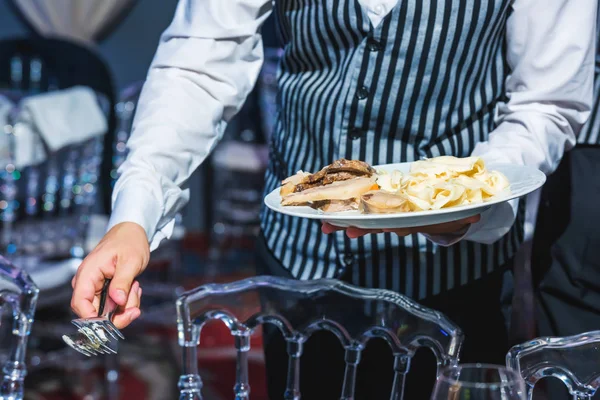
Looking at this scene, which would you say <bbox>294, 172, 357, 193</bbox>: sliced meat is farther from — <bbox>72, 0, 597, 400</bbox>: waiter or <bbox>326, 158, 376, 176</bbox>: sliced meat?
<bbox>72, 0, 597, 400</bbox>: waiter

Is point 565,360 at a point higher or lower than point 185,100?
lower

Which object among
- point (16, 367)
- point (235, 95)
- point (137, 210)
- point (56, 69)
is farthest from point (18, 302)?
point (56, 69)

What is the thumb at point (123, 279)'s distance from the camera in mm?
910

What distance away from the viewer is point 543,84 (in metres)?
1.21

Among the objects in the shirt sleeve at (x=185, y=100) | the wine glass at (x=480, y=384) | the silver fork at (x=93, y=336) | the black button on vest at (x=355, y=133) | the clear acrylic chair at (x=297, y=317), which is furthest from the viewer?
the black button on vest at (x=355, y=133)

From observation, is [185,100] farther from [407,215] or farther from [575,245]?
[575,245]

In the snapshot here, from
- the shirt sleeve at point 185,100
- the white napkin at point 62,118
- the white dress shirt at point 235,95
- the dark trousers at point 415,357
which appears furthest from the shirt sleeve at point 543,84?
the white napkin at point 62,118

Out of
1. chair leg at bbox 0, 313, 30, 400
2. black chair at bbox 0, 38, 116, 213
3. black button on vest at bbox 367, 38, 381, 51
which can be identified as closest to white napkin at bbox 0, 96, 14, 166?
black chair at bbox 0, 38, 116, 213

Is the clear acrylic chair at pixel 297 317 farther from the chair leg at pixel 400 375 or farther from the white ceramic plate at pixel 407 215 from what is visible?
the white ceramic plate at pixel 407 215

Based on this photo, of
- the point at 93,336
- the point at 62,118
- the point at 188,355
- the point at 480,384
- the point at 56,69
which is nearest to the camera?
the point at 480,384

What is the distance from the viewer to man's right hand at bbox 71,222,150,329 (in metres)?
0.91

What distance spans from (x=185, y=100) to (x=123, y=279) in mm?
364

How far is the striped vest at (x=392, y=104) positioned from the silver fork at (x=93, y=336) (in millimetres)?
487

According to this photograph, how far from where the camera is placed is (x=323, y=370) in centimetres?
127
